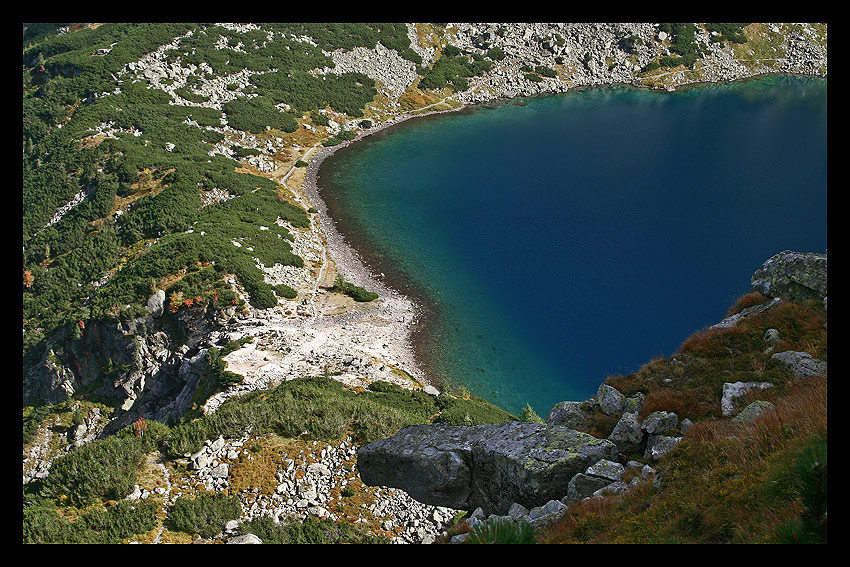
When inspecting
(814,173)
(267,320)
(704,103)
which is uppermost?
(704,103)

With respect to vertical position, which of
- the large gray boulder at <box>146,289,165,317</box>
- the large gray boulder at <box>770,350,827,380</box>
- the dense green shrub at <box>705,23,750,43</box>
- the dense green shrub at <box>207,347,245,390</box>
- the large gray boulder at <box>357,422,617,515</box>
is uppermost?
the dense green shrub at <box>705,23,750,43</box>

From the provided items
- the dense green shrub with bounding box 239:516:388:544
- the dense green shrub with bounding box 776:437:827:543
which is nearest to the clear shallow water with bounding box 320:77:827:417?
the dense green shrub with bounding box 239:516:388:544

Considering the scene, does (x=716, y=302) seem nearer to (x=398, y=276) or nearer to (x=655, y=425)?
(x=398, y=276)

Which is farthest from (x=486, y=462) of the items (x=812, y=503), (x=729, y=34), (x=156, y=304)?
(x=729, y=34)

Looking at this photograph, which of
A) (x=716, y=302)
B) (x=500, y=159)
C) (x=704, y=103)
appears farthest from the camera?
(x=704, y=103)

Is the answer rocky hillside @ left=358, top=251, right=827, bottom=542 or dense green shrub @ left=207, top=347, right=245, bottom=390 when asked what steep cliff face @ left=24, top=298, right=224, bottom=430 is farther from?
rocky hillside @ left=358, top=251, right=827, bottom=542
